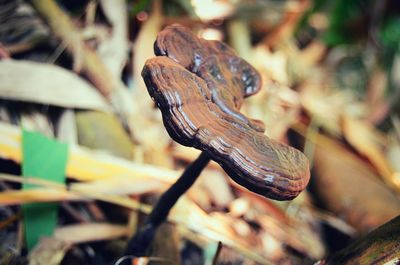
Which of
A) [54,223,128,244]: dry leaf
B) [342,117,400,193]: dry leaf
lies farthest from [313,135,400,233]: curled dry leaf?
[54,223,128,244]: dry leaf

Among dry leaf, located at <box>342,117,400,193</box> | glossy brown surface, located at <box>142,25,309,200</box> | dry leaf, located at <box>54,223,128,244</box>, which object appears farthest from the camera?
dry leaf, located at <box>342,117,400,193</box>

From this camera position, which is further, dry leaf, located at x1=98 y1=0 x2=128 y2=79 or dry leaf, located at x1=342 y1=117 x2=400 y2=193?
dry leaf, located at x1=342 y1=117 x2=400 y2=193

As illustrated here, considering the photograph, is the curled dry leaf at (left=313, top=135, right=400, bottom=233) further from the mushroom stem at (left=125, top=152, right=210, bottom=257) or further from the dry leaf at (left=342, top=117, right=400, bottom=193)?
the mushroom stem at (left=125, top=152, right=210, bottom=257)

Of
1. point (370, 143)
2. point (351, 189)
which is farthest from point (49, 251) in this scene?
point (370, 143)

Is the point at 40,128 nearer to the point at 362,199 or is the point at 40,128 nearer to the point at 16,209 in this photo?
the point at 16,209

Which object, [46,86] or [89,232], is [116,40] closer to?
[46,86]

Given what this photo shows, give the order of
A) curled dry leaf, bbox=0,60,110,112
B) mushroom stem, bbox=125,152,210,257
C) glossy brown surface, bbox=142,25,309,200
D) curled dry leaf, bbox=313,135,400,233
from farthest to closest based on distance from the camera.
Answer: curled dry leaf, bbox=313,135,400,233 < curled dry leaf, bbox=0,60,110,112 < mushroom stem, bbox=125,152,210,257 < glossy brown surface, bbox=142,25,309,200
